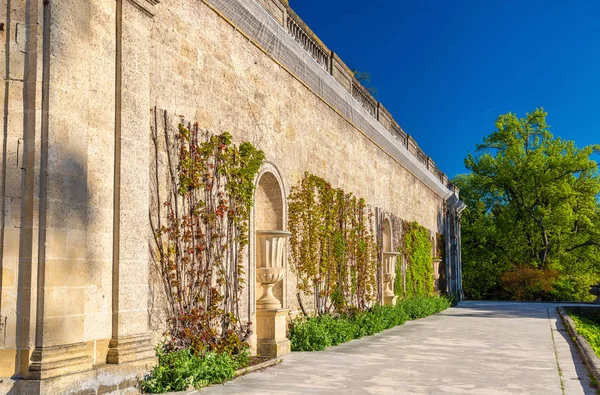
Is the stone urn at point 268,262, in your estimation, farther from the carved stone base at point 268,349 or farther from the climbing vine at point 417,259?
the climbing vine at point 417,259

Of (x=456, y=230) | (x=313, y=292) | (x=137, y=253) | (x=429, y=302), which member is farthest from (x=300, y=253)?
(x=456, y=230)

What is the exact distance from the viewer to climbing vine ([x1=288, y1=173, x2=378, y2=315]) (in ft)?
35.3

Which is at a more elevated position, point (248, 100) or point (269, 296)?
point (248, 100)

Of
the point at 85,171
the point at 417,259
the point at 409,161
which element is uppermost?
the point at 409,161

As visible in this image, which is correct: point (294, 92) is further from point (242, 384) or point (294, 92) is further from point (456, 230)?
point (456, 230)

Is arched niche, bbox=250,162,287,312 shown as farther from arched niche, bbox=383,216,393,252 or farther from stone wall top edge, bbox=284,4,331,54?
arched niche, bbox=383,216,393,252

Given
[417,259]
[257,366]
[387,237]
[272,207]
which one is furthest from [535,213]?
[257,366]

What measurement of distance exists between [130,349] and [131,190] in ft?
4.98

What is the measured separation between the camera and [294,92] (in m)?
10.8

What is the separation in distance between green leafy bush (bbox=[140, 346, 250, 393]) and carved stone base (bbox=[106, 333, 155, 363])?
21 cm

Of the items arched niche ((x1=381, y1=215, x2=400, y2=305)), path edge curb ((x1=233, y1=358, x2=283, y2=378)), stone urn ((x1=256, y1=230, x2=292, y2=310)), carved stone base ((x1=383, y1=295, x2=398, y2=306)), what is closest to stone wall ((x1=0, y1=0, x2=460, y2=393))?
path edge curb ((x1=233, y1=358, x2=283, y2=378))

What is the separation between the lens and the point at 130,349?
A: 588 cm

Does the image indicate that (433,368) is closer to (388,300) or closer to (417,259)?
(388,300)

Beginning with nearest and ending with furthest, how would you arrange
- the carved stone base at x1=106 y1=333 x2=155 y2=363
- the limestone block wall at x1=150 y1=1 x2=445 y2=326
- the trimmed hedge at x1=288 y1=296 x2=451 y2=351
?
the carved stone base at x1=106 y1=333 x2=155 y2=363 < the limestone block wall at x1=150 y1=1 x2=445 y2=326 < the trimmed hedge at x1=288 y1=296 x2=451 y2=351
